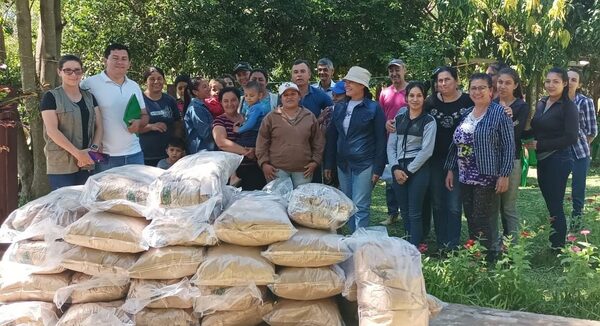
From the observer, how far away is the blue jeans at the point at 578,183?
549 centimetres

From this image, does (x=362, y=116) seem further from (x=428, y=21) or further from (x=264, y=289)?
(x=428, y=21)

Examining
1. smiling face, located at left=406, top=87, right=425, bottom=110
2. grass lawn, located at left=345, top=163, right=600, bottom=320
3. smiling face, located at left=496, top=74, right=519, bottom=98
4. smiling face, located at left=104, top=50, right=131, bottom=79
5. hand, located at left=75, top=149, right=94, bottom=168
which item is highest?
smiling face, located at left=104, top=50, right=131, bottom=79

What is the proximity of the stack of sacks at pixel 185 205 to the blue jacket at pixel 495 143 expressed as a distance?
2.08 meters

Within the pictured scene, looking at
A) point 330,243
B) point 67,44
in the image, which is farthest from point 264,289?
point 67,44

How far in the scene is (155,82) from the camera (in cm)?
555

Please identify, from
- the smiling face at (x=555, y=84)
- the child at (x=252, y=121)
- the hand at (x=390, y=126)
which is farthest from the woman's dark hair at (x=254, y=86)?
the smiling face at (x=555, y=84)

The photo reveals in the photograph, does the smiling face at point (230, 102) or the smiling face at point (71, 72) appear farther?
the smiling face at point (230, 102)

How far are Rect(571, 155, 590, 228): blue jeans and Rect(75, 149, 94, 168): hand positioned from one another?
425cm

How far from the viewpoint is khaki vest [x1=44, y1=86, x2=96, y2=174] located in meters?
4.27

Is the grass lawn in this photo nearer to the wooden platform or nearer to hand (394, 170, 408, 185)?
the wooden platform

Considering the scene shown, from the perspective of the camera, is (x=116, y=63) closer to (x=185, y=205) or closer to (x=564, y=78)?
(x=185, y=205)

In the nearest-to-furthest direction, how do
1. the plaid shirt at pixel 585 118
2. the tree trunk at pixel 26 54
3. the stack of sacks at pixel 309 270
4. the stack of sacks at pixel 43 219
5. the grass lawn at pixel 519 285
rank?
the stack of sacks at pixel 309 270 < the stack of sacks at pixel 43 219 < the grass lawn at pixel 519 285 < the plaid shirt at pixel 585 118 < the tree trunk at pixel 26 54

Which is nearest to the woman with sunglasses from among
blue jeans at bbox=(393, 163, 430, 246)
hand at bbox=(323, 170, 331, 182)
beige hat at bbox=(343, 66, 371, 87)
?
hand at bbox=(323, 170, 331, 182)

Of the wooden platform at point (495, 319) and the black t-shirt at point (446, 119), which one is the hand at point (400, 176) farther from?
the wooden platform at point (495, 319)
